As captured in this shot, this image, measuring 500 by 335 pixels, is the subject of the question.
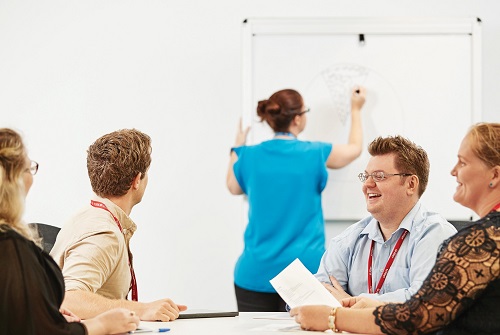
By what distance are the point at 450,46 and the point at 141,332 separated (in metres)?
2.74

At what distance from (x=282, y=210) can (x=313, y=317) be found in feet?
5.14

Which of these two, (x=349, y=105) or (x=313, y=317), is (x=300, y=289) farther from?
(x=349, y=105)

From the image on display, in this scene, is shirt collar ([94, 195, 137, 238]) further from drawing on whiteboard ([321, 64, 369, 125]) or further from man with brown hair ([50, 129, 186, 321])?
drawing on whiteboard ([321, 64, 369, 125])

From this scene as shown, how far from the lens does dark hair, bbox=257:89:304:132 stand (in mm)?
3943

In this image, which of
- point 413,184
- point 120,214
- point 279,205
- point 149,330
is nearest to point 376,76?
point 279,205

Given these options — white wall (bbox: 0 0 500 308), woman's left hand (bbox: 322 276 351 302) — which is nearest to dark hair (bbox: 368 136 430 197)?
woman's left hand (bbox: 322 276 351 302)

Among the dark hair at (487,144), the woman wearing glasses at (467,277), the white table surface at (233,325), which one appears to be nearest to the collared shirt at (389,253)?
the white table surface at (233,325)

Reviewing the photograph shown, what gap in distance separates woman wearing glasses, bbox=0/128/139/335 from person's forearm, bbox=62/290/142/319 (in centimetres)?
32

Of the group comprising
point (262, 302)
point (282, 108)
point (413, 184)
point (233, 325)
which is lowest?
point (262, 302)

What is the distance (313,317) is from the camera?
230cm

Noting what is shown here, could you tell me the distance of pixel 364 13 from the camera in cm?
445

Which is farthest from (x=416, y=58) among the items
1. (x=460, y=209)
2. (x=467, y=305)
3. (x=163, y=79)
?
(x=467, y=305)

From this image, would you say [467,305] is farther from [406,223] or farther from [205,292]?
[205,292]

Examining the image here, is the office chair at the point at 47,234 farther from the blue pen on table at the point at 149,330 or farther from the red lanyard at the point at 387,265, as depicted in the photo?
the red lanyard at the point at 387,265
